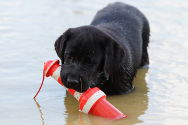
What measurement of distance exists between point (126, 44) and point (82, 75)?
1.56 meters

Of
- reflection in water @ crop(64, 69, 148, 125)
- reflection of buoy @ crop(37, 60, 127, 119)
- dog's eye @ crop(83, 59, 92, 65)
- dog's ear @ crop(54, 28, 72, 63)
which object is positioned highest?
dog's ear @ crop(54, 28, 72, 63)

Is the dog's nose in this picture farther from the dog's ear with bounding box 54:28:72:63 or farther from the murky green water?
the dog's ear with bounding box 54:28:72:63

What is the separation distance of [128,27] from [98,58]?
1.81 metres

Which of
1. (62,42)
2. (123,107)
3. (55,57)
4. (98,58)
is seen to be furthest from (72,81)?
(55,57)

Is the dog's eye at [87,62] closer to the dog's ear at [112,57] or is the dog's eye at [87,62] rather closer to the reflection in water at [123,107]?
the dog's ear at [112,57]

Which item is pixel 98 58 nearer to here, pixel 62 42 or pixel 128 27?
pixel 62 42

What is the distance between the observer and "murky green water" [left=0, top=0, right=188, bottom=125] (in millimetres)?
6410

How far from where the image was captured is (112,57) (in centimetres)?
662

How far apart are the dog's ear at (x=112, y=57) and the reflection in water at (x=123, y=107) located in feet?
1.76

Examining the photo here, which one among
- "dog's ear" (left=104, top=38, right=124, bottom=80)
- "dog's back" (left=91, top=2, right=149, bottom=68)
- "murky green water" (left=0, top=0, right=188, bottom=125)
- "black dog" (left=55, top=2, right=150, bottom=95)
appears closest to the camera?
"black dog" (left=55, top=2, right=150, bottom=95)

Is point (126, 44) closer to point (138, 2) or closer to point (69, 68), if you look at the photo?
point (69, 68)

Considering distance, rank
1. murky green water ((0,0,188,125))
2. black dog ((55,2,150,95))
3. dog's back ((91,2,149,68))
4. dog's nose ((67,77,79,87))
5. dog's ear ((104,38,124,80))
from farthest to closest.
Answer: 1. dog's back ((91,2,149,68))
2. dog's ear ((104,38,124,80))
3. murky green water ((0,0,188,125))
4. black dog ((55,2,150,95))
5. dog's nose ((67,77,79,87))

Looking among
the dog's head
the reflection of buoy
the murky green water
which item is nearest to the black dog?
the dog's head

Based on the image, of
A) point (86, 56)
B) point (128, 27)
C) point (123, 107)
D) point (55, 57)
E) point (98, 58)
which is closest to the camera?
point (86, 56)
